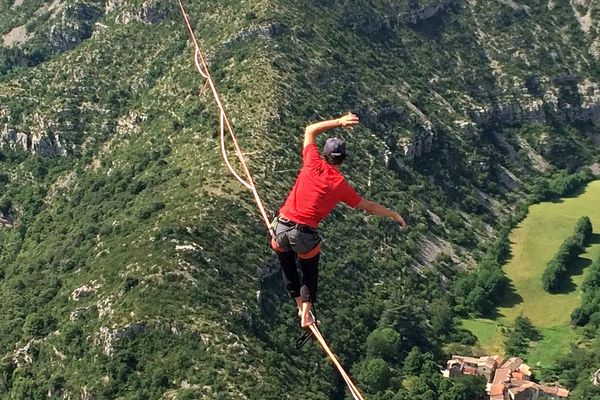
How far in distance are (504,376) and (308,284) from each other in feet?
231

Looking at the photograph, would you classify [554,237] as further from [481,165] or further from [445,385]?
[445,385]

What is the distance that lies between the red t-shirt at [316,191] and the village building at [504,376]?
68226 mm

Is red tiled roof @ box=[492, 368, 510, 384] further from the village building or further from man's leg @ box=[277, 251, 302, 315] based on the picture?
man's leg @ box=[277, 251, 302, 315]

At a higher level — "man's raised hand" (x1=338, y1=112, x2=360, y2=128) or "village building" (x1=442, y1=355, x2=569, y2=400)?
"man's raised hand" (x1=338, y1=112, x2=360, y2=128)

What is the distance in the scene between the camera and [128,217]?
9250 cm

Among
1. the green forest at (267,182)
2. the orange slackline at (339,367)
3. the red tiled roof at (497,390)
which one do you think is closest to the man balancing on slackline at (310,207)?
the orange slackline at (339,367)

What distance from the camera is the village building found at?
3369 inches

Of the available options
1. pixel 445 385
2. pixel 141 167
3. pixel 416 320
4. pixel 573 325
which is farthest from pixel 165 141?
pixel 573 325

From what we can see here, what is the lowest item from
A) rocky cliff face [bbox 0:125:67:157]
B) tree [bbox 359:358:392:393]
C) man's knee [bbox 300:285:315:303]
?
tree [bbox 359:358:392:393]

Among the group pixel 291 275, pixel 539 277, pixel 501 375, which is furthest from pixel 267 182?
pixel 291 275

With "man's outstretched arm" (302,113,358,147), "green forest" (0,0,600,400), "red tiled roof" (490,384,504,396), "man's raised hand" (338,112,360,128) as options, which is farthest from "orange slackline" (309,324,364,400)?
"red tiled roof" (490,384,504,396)

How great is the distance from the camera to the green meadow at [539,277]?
100 meters

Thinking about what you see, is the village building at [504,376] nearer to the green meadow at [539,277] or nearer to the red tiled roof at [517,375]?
the red tiled roof at [517,375]

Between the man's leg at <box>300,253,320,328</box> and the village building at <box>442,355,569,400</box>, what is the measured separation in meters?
66.8
